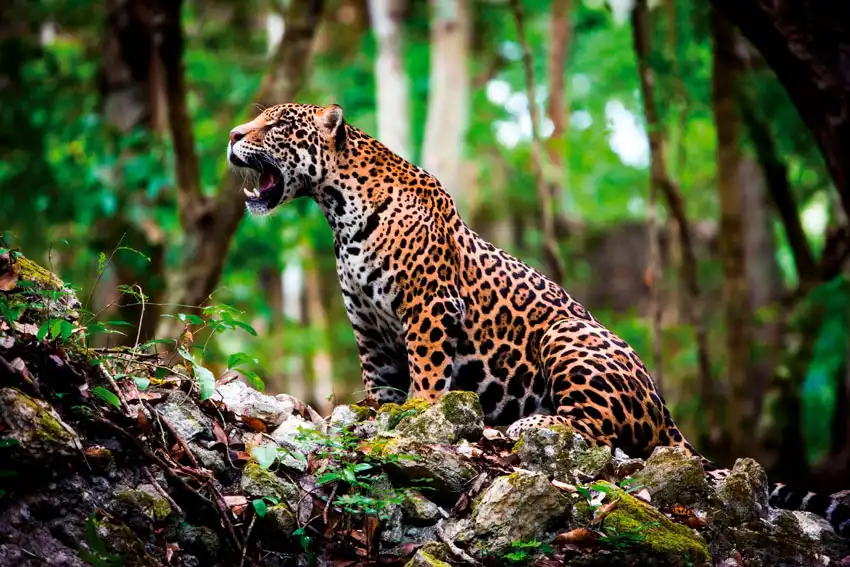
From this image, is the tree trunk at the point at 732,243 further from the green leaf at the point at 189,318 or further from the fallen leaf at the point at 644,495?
the green leaf at the point at 189,318

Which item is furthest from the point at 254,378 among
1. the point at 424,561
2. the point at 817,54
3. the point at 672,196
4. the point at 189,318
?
the point at 672,196

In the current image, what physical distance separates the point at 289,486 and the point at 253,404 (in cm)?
108

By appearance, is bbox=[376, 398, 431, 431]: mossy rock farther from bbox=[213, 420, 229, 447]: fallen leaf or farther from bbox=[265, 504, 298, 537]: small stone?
bbox=[265, 504, 298, 537]: small stone

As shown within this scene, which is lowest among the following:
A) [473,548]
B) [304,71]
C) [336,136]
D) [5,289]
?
[473,548]

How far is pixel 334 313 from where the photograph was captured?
111 ft

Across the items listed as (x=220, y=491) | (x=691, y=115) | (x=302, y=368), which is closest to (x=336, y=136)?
(x=220, y=491)

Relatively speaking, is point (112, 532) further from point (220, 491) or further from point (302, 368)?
point (302, 368)

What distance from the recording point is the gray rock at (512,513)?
20.4 ft

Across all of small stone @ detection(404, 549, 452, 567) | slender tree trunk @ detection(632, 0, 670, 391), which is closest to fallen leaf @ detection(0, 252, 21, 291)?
small stone @ detection(404, 549, 452, 567)

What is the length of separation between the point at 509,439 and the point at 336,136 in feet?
9.16

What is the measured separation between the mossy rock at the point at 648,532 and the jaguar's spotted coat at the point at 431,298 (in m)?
1.33

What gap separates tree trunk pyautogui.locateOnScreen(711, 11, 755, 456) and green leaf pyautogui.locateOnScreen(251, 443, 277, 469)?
12797mm

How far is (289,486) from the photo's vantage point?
638cm

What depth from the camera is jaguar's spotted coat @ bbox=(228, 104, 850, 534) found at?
8039mm
